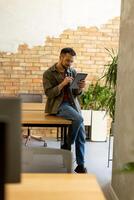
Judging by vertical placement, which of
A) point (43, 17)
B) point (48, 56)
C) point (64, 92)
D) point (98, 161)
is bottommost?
point (98, 161)

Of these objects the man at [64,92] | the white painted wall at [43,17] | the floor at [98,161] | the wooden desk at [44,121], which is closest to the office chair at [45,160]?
the wooden desk at [44,121]

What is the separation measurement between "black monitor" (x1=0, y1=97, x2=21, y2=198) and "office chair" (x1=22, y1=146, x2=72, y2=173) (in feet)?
3.42

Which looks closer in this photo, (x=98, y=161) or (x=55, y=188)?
(x=55, y=188)

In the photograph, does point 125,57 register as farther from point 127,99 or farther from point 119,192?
point 119,192

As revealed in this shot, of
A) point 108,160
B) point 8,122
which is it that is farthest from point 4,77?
point 8,122

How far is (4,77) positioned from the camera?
623 centimetres

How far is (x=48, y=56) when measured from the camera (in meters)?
6.23

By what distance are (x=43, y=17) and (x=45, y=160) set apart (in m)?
4.37

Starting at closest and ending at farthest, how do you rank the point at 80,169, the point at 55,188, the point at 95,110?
the point at 55,188 < the point at 80,169 < the point at 95,110

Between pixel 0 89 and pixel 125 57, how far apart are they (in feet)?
11.4

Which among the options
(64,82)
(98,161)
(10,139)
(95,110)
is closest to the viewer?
(10,139)

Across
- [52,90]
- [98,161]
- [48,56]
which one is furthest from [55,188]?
[48,56]

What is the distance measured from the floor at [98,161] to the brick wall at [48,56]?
111 centimetres

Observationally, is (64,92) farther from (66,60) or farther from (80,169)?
(80,169)
